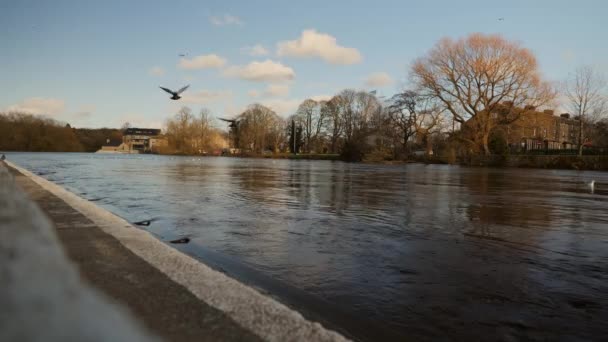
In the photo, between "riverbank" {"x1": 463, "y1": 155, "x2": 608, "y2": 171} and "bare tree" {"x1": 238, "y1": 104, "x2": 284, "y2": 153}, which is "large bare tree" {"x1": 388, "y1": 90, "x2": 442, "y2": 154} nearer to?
"riverbank" {"x1": 463, "y1": 155, "x2": 608, "y2": 171}

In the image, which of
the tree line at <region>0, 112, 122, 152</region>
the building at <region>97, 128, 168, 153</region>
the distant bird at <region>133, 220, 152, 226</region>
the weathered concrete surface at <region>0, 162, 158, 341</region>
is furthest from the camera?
the building at <region>97, 128, 168, 153</region>

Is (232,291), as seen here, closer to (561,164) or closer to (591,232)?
(591,232)

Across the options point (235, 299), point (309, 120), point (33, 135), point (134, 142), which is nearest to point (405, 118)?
point (309, 120)

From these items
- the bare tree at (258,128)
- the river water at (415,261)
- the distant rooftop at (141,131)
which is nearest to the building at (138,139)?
the distant rooftop at (141,131)

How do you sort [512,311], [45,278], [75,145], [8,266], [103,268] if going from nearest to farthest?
1. [45,278]
2. [8,266]
3. [103,268]
4. [512,311]
5. [75,145]

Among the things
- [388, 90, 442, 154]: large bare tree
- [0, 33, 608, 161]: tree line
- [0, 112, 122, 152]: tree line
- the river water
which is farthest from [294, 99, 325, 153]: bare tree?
the river water

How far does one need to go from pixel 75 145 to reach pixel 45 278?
131901mm

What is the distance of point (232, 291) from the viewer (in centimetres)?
288

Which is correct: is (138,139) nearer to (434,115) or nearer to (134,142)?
(134,142)

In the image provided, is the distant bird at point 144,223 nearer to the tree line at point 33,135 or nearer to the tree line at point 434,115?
the tree line at point 434,115

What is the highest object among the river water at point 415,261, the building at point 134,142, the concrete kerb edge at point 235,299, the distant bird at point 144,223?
the building at point 134,142

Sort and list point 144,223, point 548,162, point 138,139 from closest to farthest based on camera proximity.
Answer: point 144,223 → point 548,162 → point 138,139

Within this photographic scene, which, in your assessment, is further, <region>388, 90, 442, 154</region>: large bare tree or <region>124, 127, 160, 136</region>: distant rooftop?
<region>124, 127, 160, 136</region>: distant rooftop

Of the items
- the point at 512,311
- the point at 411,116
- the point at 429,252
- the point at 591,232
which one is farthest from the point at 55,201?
the point at 411,116
